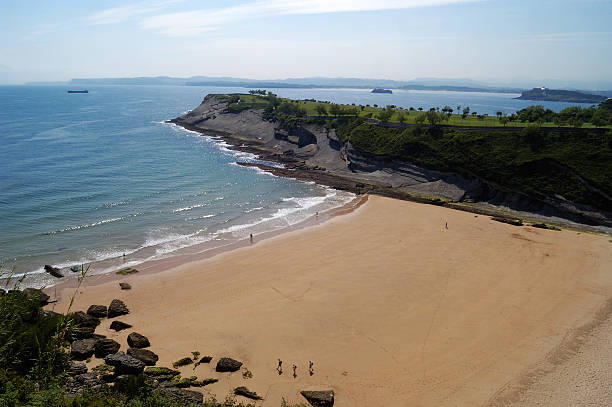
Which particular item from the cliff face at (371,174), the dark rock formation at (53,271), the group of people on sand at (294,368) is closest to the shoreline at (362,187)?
the cliff face at (371,174)

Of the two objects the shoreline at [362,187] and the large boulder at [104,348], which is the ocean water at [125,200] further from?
the large boulder at [104,348]

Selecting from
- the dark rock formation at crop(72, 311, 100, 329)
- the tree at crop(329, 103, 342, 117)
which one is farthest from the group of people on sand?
the tree at crop(329, 103, 342, 117)

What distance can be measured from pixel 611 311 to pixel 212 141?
343 ft

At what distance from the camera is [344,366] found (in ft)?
78.5

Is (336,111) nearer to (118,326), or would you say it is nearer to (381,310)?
(381,310)

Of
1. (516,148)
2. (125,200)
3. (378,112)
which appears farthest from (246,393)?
(378,112)

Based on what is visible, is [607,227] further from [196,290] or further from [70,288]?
[70,288]

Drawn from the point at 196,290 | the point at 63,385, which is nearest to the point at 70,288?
the point at 196,290

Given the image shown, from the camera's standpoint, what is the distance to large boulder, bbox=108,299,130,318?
29.6 m

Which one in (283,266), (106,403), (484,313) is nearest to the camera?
(106,403)

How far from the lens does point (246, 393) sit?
21.2 m

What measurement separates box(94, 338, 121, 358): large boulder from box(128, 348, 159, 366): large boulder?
4.08ft

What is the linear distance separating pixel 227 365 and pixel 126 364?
19.3 ft

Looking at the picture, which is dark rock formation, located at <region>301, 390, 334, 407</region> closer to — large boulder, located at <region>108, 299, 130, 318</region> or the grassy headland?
large boulder, located at <region>108, 299, 130, 318</region>
